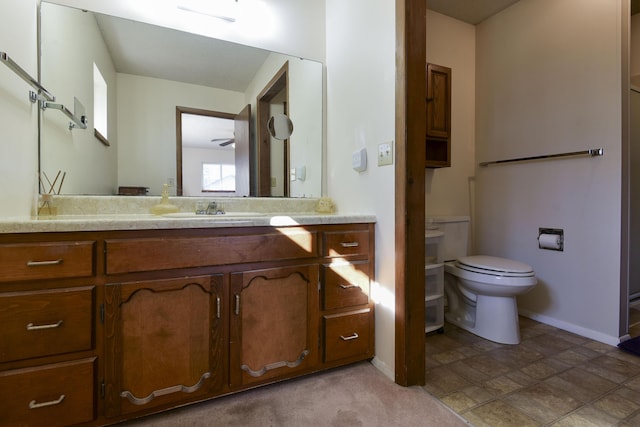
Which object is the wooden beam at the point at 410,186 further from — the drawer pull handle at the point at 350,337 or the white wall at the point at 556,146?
the white wall at the point at 556,146

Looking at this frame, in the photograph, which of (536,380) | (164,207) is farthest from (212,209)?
(536,380)

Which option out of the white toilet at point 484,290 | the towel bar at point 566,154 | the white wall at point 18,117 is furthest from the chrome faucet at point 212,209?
the towel bar at point 566,154

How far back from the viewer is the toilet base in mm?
1924

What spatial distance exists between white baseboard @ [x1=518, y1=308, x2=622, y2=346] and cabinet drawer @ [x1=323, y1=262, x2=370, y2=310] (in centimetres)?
156

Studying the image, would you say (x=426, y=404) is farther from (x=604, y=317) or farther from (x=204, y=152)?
(x=204, y=152)

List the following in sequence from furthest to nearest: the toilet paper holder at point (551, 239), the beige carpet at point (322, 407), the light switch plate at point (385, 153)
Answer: the toilet paper holder at point (551, 239) → the light switch plate at point (385, 153) → the beige carpet at point (322, 407)

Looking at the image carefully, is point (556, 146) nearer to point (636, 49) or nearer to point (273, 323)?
point (636, 49)

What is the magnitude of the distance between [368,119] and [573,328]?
6.57ft

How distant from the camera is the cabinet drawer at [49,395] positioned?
1.00 metres

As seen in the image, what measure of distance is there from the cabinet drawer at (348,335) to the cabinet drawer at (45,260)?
3.39 ft

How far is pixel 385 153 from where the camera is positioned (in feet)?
5.00

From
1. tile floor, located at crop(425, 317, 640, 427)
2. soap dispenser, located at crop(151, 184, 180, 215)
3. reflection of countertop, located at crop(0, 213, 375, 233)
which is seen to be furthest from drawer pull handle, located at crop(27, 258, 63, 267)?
tile floor, located at crop(425, 317, 640, 427)

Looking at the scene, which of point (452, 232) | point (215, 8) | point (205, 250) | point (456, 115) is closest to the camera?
point (205, 250)

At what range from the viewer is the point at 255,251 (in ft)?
4.42
